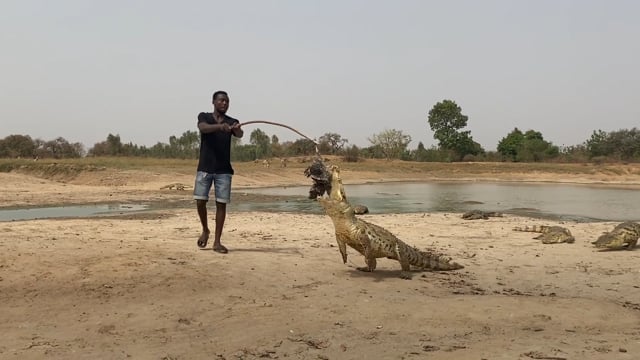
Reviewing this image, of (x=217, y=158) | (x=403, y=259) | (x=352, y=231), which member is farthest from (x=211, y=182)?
(x=403, y=259)

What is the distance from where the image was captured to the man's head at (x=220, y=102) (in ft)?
25.9

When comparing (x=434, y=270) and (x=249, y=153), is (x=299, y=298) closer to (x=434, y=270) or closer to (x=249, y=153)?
(x=434, y=270)

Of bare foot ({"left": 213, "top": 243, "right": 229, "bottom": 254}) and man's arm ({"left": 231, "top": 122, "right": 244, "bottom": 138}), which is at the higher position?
man's arm ({"left": 231, "top": 122, "right": 244, "bottom": 138})

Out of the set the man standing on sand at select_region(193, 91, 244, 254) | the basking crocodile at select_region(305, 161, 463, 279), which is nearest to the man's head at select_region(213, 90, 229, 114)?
the man standing on sand at select_region(193, 91, 244, 254)

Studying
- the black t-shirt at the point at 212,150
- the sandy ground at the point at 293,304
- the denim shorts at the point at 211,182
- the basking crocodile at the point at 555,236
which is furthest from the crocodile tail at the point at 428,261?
the basking crocodile at the point at 555,236

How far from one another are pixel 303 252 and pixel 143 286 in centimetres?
324

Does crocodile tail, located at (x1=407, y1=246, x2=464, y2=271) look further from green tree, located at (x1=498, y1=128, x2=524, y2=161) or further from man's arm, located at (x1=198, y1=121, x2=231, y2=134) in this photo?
green tree, located at (x1=498, y1=128, x2=524, y2=161)

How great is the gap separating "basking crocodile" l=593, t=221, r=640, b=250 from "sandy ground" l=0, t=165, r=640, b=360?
1.34 ft

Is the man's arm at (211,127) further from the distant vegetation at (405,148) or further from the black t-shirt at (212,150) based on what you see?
the distant vegetation at (405,148)

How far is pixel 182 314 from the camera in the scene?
5098 millimetres

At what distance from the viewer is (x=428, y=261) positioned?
7.61 meters

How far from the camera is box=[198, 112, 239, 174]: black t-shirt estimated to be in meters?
7.77

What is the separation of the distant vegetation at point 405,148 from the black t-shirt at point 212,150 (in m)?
53.2

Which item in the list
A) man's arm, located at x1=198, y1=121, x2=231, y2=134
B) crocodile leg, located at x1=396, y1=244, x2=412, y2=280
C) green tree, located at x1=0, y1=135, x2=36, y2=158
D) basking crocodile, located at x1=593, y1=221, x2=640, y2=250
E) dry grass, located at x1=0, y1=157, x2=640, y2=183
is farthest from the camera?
green tree, located at x1=0, y1=135, x2=36, y2=158
